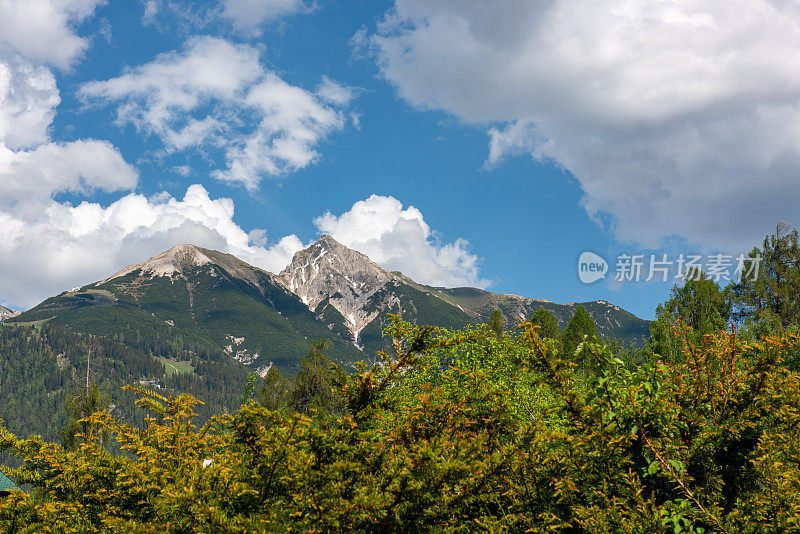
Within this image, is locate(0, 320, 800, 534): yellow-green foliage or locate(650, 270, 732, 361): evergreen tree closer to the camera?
locate(0, 320, 800, 534): yellow-green foliage

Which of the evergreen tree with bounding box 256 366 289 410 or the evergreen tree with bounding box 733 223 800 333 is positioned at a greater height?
the evergreen tree with bounding box 733 223 800 333

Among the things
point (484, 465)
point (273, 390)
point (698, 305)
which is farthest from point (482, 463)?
point (698, 305)

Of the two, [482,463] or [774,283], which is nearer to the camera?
[482,463]

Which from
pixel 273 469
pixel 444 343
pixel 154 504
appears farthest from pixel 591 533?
pixel 154 504

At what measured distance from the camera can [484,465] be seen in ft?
13.8

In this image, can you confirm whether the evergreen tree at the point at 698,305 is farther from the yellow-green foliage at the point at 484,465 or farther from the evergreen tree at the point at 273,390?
the yellow-green foliage at the point at 484,465

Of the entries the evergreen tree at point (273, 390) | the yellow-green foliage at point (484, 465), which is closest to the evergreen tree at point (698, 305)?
the evergreen tree at point (273, 390)

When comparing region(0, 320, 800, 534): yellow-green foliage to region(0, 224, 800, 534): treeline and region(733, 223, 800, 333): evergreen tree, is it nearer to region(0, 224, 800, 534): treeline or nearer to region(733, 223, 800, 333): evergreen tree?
region(0, 224, 800, 534): treeline

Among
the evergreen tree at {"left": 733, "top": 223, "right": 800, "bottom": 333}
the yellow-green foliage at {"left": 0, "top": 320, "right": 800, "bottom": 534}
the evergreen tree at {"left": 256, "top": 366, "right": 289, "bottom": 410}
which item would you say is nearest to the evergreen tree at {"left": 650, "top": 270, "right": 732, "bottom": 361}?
the evergreen tree at {"left": 733, "top": 223, "right": 800, "bottom": 333}

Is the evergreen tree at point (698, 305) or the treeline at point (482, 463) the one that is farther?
the evergreen tree at point (698, 305)

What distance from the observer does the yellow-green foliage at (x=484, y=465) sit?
159 inches

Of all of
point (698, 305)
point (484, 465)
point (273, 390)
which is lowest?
point (484, 465)

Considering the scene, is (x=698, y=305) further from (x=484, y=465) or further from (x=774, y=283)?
(x=484, y=465)

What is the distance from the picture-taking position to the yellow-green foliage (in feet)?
13.3
